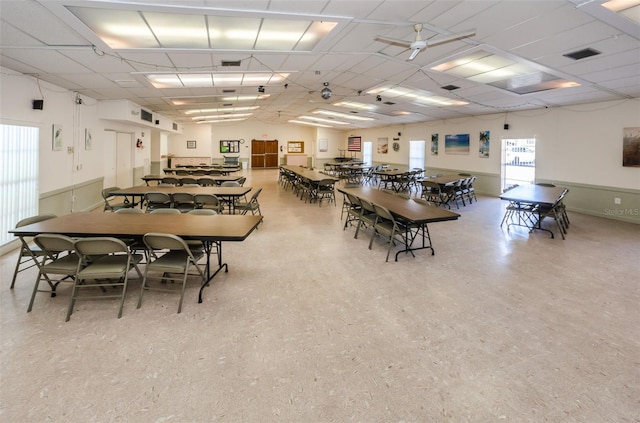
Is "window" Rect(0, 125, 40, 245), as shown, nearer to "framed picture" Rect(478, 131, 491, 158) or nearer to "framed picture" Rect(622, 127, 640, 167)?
"framed picture" Rect(622, 127, 640, 167)

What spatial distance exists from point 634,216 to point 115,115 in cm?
1181

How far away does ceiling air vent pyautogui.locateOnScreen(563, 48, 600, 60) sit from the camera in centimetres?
451

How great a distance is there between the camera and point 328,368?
2.23 metres

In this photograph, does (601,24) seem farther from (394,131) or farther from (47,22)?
(394,131)

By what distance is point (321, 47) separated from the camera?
5.08m

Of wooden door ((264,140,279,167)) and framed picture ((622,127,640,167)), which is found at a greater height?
wooden door ((264,140,279,167))

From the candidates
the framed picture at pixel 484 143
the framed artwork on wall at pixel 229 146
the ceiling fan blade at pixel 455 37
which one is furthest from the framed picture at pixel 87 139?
the framed artwork on wall at pixel 229 146

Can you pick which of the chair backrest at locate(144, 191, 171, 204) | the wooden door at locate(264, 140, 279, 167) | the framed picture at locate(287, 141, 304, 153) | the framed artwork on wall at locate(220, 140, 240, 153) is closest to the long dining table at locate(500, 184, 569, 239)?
the chair backrest at locate(144, 191, 171, 204)

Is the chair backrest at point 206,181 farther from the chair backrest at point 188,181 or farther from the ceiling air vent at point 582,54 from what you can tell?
the ceiling air vent at point 582,54

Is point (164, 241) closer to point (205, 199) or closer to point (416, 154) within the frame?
point (205, 199)

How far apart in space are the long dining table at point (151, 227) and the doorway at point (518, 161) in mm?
8823

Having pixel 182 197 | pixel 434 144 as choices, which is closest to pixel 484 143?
pixel 434 144

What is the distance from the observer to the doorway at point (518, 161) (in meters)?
9.23

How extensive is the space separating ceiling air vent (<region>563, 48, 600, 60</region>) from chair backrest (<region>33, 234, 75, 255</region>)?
653 centimetres
